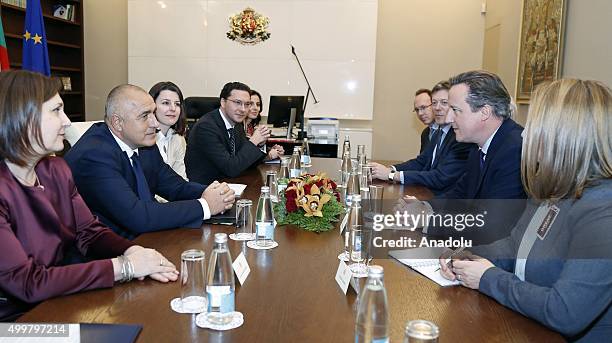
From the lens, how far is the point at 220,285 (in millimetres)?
1196

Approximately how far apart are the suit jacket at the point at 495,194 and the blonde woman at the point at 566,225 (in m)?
0.26

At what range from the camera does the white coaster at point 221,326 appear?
114 centimetres

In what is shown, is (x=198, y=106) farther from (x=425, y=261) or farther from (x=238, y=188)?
(x=425, y=261)

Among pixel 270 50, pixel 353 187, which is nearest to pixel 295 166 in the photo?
pixel 353 187

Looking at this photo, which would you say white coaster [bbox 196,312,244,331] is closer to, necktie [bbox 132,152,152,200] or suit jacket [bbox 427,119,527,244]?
suit jacket [bbox 427,119,527,244]

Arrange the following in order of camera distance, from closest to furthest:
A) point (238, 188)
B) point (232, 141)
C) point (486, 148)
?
→ point (486, 148) → point (238, 188) → point (232, 141)

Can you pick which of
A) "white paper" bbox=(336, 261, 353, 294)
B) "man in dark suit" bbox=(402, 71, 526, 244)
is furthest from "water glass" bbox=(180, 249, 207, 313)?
"man in dark suit" bbox=(402, 71, 526, 244)

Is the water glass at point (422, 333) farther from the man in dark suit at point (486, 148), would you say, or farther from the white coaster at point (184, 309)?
the man in dark suit at point (486, 148)

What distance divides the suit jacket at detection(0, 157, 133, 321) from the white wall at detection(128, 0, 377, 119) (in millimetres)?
5040

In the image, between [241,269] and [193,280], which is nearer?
[193,280]

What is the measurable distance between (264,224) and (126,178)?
75cm

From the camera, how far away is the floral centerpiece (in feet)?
6.49

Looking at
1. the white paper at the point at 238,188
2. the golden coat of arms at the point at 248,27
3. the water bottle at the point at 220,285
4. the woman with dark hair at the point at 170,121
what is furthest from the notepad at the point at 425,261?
the golden coat of arms at the point at 248,27

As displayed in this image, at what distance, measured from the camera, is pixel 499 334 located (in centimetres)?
116
